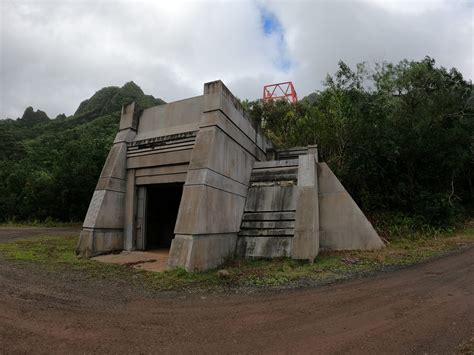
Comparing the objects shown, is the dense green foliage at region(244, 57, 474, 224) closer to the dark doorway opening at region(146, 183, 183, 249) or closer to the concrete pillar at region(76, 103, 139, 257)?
the dark doorway opening at region(146, 183, 183, 249)

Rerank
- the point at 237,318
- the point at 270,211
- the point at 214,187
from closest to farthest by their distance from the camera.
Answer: the point at 237,318
the point at 214,187
the point at 270,211

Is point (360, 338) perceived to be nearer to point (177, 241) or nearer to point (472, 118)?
point (177, 241)

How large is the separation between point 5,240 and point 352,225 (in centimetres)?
1171

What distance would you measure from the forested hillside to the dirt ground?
722 cm

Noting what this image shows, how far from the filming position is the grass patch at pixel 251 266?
6441mm

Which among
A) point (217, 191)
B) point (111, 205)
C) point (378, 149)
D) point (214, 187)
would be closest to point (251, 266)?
point (217, 191)

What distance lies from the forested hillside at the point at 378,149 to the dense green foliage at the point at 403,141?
4 cm

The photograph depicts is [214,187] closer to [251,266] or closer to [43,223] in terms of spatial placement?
[251,266]

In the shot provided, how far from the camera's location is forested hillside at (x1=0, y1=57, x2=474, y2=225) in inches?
513

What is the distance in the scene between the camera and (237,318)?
178 inches

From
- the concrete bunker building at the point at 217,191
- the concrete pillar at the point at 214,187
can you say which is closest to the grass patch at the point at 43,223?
the concrete bunker building at the point at 217,191

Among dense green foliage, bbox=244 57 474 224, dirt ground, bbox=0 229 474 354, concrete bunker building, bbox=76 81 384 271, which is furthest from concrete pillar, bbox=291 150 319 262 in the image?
dense green foliage, bbox=244 57 474 224

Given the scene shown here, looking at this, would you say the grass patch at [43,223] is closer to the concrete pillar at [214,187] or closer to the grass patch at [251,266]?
the grass patch at [251,266]

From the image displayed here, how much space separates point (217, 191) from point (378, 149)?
26.2 ft
